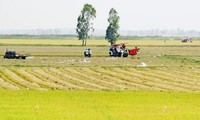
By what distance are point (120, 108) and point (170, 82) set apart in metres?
15.0

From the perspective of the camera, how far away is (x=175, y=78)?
130 feet

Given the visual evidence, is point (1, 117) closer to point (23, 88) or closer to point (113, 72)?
point (23, 88)

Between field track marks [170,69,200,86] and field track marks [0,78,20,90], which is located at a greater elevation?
field track marks [0,78,20,90]

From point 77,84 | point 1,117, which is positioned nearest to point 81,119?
point 1,117

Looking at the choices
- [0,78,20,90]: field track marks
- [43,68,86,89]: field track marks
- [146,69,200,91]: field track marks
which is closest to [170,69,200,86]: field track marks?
[146,69,200,91]: field track marks

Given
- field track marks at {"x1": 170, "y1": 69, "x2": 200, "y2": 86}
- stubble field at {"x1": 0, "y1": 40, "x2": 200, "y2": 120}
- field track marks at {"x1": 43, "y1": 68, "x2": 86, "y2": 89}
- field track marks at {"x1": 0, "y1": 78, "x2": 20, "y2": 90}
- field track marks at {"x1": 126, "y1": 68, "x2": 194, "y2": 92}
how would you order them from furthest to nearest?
field track marks at {"x1": 170, "y1": 69, "x2": 200, "y2": 86} → field track marks at {"x1": 43, "y1": 68, "x2": 86, "y2": 89} → field track marks at {"x1": 126, "y1": 68, "x2": 194, "y2": 92} → field track marks at {"x1": 0, "y1": 78, "x2": 20, "y2": 90} → stubble field at {"x1": 0, "y1": 40, "x2": 200, "y2": 120}

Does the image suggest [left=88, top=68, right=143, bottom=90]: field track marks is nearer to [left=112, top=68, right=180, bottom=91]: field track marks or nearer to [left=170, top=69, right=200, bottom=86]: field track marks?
[left=112, top=68, right=180, bottom=91]: field track marks

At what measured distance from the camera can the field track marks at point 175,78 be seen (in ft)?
112

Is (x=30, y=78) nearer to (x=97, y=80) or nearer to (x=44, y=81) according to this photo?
(x=44, y=81)

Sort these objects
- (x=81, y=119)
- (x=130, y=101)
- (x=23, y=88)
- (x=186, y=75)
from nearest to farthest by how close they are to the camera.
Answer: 1. (x=81, y=119)
2. (x=130, y=101)
3. (x=23, y=88)
4. (x=186, y=75)

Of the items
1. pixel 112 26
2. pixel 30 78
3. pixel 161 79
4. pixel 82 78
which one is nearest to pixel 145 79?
pixel 161 79

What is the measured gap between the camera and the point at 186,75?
138ft

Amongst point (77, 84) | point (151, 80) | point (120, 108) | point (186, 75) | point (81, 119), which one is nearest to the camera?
point (81, 119)

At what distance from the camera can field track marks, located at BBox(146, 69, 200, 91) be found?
1340 inches
